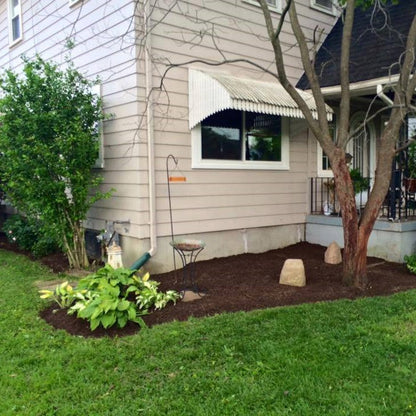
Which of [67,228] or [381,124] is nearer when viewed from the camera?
[67,228]

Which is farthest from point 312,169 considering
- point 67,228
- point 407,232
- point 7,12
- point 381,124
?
point 7,12

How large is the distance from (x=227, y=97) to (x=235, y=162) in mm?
1455

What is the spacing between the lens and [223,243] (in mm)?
7137

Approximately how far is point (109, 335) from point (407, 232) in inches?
201

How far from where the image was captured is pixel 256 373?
3.19m

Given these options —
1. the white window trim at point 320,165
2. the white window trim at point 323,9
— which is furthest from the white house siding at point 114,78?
the white window trim at point 323,9

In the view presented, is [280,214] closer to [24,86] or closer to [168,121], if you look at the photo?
[168,121]

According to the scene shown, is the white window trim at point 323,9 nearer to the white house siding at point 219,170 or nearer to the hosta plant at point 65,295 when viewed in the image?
the white house siding at point 219,170

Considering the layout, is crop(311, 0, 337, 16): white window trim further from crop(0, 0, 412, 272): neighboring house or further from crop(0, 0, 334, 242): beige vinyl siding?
crop(0, 0, 334, 242): beige vinyl siding

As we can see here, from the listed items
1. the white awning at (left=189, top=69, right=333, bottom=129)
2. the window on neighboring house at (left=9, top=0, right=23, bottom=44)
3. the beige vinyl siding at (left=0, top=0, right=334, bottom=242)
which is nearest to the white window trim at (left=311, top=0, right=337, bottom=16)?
the beige vinyl siding at (left=0, top=0, right=334, bottom=242)

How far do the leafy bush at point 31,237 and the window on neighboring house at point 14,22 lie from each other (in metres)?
4.16

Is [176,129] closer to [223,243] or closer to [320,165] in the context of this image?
[223,243]

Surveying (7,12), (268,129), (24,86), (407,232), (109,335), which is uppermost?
(7,12)

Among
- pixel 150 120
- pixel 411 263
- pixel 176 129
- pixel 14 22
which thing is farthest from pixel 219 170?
pixel 14 22
